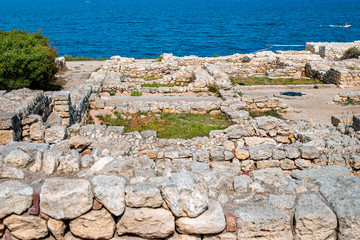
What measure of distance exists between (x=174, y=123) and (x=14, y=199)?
1013 centimetres

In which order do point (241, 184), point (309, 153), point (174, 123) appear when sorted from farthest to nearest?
1. point (174, 123)
2. point (309, 153)
3. point (241, 184)

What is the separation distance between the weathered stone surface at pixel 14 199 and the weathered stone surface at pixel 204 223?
1.69 m

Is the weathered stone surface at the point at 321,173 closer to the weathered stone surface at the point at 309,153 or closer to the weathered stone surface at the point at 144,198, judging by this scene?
the weathered stone surface at the point at 144,198

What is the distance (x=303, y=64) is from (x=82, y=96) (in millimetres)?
16363

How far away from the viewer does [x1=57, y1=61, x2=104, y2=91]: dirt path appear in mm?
20531

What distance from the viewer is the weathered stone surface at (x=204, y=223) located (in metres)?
3.64

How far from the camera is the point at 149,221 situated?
12.1ft

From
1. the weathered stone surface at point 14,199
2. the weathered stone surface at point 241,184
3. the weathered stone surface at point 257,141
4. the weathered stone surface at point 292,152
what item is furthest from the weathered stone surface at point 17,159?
the weathered stone surface at point 257,141

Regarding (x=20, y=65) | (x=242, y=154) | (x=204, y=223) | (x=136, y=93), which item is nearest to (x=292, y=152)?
(x=242, y=154)

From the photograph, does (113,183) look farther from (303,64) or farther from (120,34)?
(120,34)

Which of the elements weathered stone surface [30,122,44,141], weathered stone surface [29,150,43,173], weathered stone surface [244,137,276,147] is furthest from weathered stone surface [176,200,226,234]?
weathered stone surface [244,137,276,147]

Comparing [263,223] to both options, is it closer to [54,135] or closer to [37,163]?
[37,163]

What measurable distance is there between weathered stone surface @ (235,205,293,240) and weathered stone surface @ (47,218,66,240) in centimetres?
199

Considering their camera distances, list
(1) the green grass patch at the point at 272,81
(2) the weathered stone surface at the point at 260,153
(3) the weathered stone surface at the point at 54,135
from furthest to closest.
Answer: (1) the green grass patch at the point at 272,81 < (3) the weathered stone surface at the point at 54,135 < (2) the weathered stone surface at the point at 260,153
